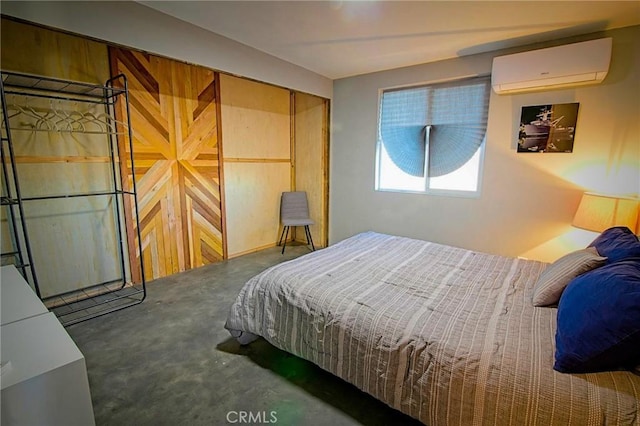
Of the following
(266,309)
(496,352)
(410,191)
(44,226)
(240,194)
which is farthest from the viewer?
(240,194)

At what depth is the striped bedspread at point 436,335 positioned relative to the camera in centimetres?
113

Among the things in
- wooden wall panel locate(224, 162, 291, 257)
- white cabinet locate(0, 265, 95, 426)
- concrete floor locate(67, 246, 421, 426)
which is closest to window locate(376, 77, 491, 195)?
wooden wall panel locate(224, 162, 291, 257)

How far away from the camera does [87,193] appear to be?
2785mm

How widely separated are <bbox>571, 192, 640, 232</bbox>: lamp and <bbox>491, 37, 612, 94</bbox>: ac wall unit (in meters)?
1.01

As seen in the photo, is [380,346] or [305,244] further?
[305,244]

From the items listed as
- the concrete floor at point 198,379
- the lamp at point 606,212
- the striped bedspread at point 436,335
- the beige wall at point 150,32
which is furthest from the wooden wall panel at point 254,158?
the lamp at point 606,212

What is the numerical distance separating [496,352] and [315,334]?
0.91 metres

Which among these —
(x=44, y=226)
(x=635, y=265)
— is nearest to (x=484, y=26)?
(x=635, y=265)

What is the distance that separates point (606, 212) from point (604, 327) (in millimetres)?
1685

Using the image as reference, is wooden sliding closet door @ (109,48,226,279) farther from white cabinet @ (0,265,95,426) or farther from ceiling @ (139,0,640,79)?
white cabinet @ (0,265,95,426)

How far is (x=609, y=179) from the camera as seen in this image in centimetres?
258

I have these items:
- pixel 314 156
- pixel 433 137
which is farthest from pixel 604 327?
pixel 314 156

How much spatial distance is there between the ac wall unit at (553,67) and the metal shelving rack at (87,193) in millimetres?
3392

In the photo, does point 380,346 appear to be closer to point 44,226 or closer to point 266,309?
point 266,309
